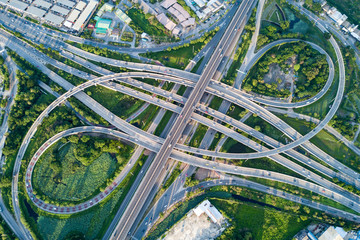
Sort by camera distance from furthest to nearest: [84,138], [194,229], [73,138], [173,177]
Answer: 1. [73,138]
2. [84,138]
3. [173,177]
4. [194,229]

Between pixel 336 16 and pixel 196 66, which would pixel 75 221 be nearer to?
pixel 196 66

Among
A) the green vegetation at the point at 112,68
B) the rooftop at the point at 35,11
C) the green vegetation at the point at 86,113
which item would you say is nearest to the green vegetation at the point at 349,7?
the green vegetation at the point at 112,68

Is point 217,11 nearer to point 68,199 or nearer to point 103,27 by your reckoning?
point 103,27

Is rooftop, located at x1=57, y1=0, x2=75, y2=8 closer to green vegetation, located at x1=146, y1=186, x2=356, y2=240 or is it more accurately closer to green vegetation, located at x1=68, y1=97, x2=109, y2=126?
green vegetation, located at x1=68, y1=97, x2=109, y2=126

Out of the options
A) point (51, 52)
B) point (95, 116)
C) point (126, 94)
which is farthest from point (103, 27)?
point (95, 116)

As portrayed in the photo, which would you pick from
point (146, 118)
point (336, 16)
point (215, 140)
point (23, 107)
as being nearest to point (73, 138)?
point (23, 107)

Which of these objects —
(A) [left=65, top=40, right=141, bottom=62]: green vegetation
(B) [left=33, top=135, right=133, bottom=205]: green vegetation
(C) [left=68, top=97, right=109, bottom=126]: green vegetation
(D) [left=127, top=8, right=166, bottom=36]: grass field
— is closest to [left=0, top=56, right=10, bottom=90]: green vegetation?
(C) [left=68, top=97, right=109, bottom=126]: green vegetation

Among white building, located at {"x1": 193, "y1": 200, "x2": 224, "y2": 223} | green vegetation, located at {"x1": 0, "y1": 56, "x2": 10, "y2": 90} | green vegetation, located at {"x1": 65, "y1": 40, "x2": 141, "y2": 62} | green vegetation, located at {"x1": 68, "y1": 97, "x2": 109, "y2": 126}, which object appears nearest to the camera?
white building, located at {"x1": 193, "y1": 200, "x2": 224, "y2": 223}

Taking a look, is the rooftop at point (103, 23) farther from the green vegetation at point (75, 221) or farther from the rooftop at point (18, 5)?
the green vegetation at point (75, 221)
